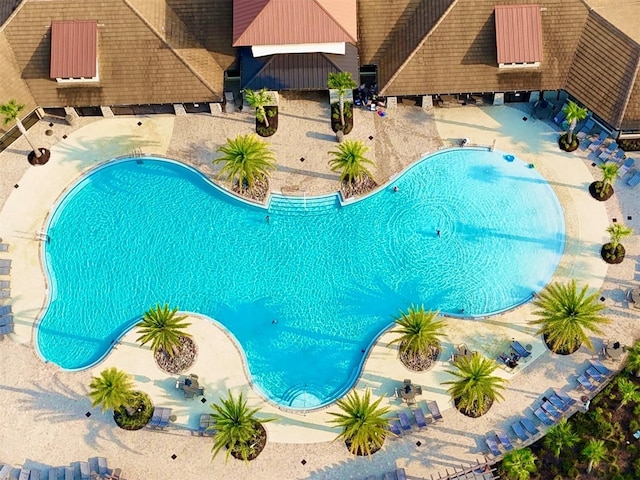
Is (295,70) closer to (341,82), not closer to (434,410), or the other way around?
(341,82)

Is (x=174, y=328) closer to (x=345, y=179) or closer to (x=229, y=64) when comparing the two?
(x=345, y=179)

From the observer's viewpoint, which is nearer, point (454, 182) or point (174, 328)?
point (174, 328)

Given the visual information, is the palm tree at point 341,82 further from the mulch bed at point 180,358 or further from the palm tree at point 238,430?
the palm tree at point 238,430

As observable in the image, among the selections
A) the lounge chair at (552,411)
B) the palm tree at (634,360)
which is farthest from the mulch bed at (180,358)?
the palm tree at (634,360)

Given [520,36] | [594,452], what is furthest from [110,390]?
[520,36]

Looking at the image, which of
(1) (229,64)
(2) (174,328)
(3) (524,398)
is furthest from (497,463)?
(1) (229,64)
